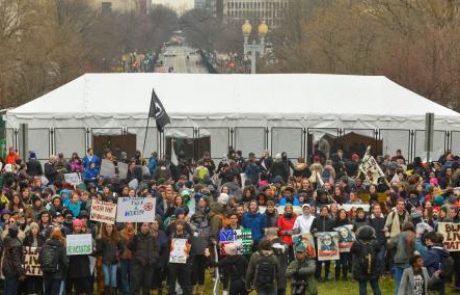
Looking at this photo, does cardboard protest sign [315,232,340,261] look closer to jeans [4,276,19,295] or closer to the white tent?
jeans [4,276,19,295]

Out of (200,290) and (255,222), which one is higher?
(255,222)

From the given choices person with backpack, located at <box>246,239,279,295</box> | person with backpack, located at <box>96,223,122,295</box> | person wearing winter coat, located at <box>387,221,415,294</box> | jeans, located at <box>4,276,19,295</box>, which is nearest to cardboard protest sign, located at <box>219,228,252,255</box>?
person with backpack, located at <box>96,223,122,295</box>

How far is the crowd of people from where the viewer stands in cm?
1812

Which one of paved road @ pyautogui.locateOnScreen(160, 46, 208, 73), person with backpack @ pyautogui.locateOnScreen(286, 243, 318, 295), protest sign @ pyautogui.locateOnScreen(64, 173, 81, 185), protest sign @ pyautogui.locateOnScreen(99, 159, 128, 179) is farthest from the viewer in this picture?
paved road @ pyautogui.locateOnScreen(160, 46, 208, 73)

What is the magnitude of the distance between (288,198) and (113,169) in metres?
7.93

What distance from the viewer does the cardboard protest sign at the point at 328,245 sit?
67.6 ft

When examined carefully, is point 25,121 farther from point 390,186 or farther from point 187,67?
point 187,67

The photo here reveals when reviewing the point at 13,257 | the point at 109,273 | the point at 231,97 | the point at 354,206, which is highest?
the point at 231,97

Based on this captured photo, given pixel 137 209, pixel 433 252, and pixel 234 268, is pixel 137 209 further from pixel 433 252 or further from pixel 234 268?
pixel 433 252

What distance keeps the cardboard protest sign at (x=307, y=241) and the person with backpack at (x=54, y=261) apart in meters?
3.82

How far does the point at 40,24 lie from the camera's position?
210 feet

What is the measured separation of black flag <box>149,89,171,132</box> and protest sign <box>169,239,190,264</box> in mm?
14530

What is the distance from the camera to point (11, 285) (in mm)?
19141

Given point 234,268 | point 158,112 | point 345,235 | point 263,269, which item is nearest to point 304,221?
point 345,235
